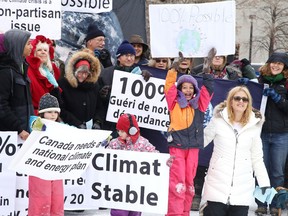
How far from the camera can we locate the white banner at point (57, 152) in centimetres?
600

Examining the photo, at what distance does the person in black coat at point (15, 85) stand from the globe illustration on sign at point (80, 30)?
594 centimetres

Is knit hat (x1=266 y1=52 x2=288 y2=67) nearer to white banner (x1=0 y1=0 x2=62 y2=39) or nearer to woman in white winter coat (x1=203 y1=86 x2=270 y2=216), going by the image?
woman in white winter coat (x1=203 y1=86 x2=270 y2=216)

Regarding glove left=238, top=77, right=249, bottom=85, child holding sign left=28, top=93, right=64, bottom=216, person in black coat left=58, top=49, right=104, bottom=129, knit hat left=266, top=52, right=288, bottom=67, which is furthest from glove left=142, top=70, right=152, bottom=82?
child holding sign left=28, top=93, right=64, bottom=216

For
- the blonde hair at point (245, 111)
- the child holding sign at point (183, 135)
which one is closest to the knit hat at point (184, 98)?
the child holding sign at point (183, 135)

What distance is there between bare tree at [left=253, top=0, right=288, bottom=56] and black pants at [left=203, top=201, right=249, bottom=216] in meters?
23.4

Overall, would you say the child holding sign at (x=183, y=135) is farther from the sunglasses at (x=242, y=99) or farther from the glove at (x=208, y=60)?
the sunglasses at (x=242, y=99)

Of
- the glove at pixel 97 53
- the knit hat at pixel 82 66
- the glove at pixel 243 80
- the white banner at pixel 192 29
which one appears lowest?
the glove at pixel 243 80

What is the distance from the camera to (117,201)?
6.73m

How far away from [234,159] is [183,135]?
63 centimetres

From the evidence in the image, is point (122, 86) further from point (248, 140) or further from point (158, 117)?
point (248, 140)

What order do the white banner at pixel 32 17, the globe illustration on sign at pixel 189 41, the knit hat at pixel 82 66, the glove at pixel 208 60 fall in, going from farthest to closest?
1. the globe illustration on sign at pixel 189 41
2. the white banner at pixel 32 17
3. the knit hat at pixel 82 66
4. the glove at pixel 208 60

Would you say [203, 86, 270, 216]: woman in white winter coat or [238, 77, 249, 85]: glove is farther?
[238, 77, 249, 85]: glove

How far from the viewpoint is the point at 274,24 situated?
32.4 meters

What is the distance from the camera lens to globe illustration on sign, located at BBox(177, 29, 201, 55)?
7.94 metres
